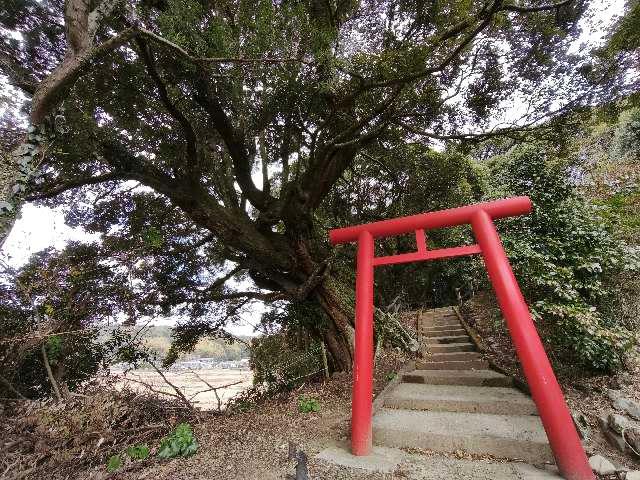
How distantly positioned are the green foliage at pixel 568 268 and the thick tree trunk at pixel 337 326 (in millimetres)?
3321

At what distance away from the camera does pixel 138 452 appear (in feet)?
12.9

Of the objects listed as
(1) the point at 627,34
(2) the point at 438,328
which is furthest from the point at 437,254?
(2) the point at 438,328

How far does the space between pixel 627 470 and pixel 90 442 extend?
19.9 feet

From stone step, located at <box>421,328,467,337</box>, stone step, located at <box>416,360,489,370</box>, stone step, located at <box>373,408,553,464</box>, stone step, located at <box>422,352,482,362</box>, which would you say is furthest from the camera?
stone step, located at <box>421,328,467,337</box>

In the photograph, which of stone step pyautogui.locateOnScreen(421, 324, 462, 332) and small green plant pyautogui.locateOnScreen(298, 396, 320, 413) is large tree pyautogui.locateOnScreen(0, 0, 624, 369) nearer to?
small green plant pyautogui.locateOnScreen(298, 396, 320, 413)

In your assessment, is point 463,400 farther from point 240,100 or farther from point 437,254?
point 240,100

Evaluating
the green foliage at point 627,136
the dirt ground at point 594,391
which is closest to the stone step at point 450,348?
the dirt ground at point 594,391

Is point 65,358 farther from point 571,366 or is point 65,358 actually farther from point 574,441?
point 571,366

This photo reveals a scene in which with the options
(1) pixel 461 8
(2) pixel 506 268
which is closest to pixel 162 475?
(2) pixel 506 268

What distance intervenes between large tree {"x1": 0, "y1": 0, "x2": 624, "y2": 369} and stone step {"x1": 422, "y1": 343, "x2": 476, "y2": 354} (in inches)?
86.5

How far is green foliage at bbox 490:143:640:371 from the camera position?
436 cm

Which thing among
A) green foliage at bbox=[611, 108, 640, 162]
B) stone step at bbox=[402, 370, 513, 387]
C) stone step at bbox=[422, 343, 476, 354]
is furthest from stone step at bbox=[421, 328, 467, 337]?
green foliage at bbox=[611, 108, 640, 162]

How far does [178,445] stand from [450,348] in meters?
5.83

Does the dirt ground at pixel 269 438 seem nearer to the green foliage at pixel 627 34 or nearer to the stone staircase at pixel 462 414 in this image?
the stone staircase at pixel 462 414
